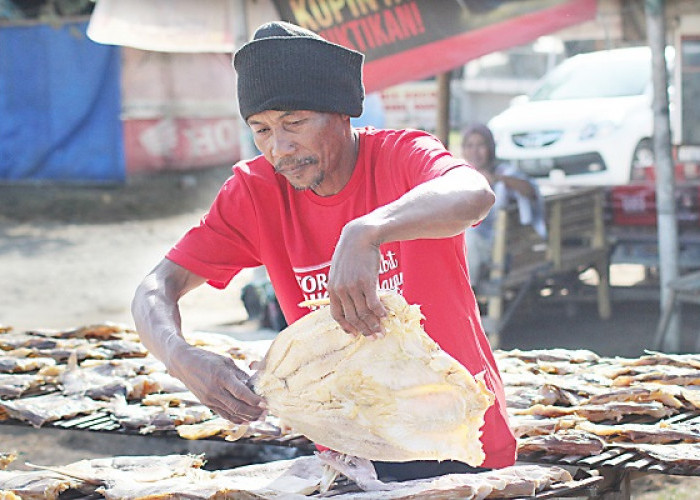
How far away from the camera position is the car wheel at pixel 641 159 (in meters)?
9.91

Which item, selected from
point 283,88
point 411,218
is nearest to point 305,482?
point 411,218

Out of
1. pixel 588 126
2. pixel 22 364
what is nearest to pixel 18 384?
pixel 22 364

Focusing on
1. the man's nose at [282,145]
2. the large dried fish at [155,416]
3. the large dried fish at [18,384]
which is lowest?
the large dried fish at [155,416]

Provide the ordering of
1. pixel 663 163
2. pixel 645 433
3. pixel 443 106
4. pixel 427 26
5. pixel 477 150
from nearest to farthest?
pixel 645 433, pixel 663 163, pixel 427 26, pixel 477 150, pixel 443 106

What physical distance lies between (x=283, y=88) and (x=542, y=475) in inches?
44.2

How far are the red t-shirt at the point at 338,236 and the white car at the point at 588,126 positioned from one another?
24.6 ft

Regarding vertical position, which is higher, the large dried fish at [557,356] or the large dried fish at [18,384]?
the large dried fish at [18,384]

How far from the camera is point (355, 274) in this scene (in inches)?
75.4

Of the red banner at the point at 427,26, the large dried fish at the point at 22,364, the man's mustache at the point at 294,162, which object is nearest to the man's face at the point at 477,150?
the red banner at the point at 427,26

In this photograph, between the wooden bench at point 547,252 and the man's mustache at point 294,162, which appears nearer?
the man's mustache at point 294,162

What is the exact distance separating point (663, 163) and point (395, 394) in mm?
5680

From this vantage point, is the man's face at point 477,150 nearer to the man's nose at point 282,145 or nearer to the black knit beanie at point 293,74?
the black knit beanie at point 293,74

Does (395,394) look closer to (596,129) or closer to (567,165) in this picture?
(567,165)

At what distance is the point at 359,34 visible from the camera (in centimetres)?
755
